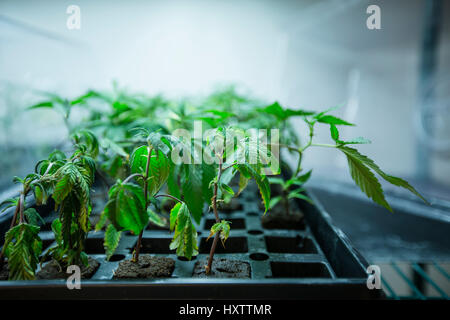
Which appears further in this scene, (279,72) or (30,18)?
(279,72)

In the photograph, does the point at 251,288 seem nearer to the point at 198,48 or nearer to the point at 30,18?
the point at 30,18

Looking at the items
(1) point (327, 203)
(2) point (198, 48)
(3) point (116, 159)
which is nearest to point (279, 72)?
(2) point (198, 48)

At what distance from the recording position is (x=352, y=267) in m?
0.51

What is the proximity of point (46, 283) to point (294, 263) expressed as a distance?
435 millimetres

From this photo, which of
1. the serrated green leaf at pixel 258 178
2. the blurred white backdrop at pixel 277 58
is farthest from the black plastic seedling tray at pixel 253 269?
the blurred white backdrop at pixel 277 58

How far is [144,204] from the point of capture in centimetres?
47

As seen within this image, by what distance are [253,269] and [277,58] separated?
171 centimetres

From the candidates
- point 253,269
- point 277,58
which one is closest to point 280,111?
point 253,269

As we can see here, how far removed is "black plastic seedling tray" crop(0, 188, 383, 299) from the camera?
0.44 m

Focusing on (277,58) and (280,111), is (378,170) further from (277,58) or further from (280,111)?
(277,58)

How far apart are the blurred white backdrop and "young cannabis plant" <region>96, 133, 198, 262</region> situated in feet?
3.59

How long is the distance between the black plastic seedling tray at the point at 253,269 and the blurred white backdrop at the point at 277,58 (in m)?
0.97

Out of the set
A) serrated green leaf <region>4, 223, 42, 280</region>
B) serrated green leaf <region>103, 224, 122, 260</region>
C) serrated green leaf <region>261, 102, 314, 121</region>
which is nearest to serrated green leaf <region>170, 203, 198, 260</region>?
serrated green leaf <region>103, 224, 122, 260</region>

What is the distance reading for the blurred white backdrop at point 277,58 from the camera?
1.65 meters
